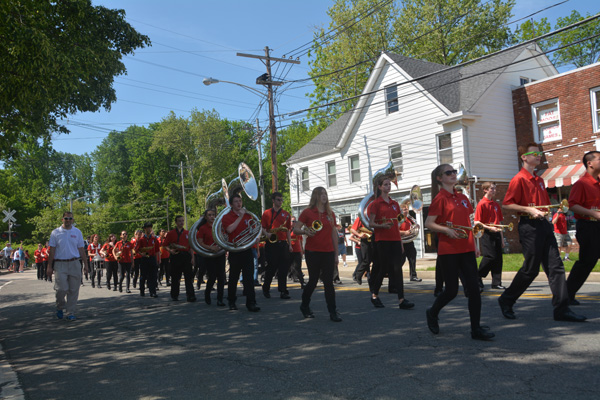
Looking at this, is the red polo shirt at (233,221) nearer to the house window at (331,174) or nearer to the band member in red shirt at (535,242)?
the band member in red shirt at (535,242)

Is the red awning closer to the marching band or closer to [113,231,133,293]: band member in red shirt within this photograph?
the marching band

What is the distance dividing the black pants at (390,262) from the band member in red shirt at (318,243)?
0.94 metres

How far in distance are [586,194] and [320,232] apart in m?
3.43

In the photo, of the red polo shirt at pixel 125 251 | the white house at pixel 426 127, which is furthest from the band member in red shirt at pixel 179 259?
the white house at pixel 426 127

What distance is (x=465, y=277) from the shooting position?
567cm

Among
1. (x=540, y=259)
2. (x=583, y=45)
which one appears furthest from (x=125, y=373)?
(x=583, y=45)

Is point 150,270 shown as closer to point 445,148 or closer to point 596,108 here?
point 445,148

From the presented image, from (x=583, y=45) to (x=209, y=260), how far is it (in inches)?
1532

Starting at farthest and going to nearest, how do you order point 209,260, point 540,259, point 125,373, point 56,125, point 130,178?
point 130,178, point 56,125, point 209,260, point 540,259, point 125,373

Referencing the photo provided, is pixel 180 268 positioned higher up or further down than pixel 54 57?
further down

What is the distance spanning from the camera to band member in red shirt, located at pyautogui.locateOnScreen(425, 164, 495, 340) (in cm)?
559

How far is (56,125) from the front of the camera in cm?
1397

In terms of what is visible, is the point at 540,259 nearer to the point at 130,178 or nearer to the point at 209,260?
the point at 209,260

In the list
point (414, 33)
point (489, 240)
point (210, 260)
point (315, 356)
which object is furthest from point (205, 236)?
point (414, 33)
